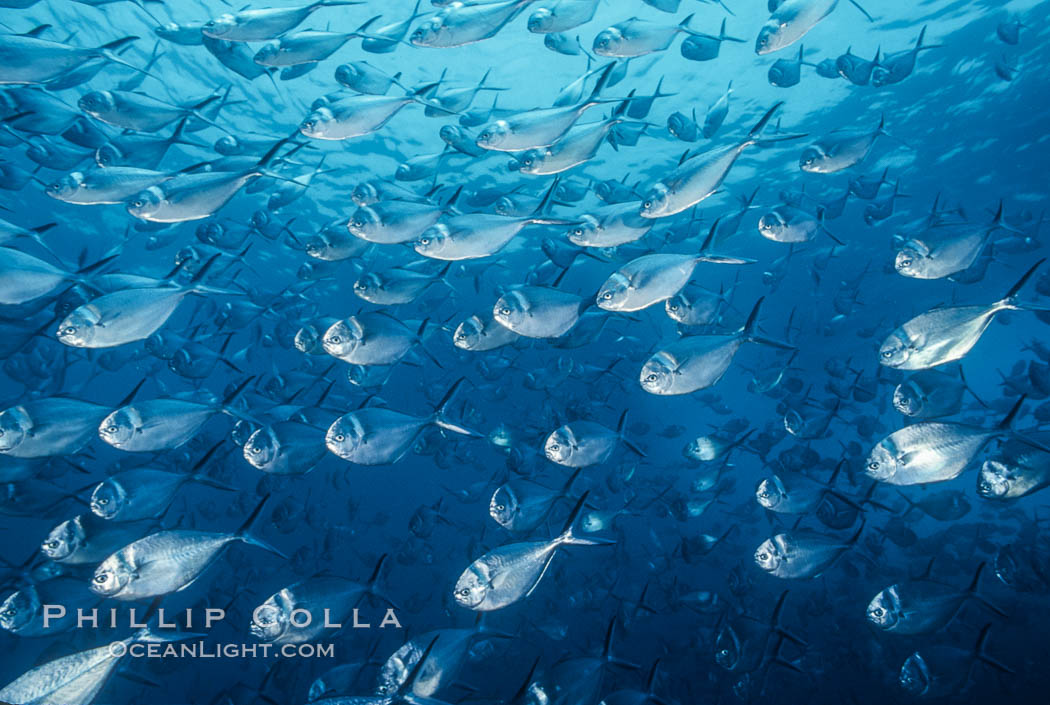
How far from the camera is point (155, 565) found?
3.42 meters

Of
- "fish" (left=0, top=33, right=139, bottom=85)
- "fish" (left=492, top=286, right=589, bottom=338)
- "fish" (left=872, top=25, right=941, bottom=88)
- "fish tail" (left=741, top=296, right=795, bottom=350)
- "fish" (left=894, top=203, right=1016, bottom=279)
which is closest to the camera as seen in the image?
"fish tail" (left=741, top=296, right=795, bottom=350)

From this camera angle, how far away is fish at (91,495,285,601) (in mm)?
3393

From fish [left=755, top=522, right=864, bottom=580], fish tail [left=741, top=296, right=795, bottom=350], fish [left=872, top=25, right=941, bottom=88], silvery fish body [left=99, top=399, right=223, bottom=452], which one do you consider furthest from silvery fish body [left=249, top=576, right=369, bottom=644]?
fish [left=872, top=25, right=941, bottom=88]

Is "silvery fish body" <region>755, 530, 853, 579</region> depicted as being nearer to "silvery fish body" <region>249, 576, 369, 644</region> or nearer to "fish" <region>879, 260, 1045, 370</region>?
"fish" <region>879, 260, 1045, 370</region>

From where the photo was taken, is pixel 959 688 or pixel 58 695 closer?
pixel 58 695

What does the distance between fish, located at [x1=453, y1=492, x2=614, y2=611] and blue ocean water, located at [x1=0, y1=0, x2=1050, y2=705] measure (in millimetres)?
25

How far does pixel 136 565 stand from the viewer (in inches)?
134

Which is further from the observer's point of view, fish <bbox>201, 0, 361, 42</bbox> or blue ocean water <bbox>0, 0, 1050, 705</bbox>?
A: fish <bbox>201, 0, 361, 42</bbox>

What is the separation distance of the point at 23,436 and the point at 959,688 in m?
8.62

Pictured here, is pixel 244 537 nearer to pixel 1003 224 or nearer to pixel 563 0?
pixel 563 0

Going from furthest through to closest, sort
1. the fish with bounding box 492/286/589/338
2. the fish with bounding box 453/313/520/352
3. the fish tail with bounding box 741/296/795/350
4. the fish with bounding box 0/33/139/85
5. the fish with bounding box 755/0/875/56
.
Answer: the fish with bounding box 453/313/520/352 → the fish with bounding box 755/0/875/56 → the fish with bounding box 492/286/589/338 → the fish with bounding box 0/33/139/85 → the fish tail with bounding box 741/296/795/350

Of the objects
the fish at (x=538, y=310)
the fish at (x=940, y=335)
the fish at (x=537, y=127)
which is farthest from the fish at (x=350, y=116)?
the fish at (x=940, y=335)

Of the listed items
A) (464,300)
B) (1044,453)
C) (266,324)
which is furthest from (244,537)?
(266,324)

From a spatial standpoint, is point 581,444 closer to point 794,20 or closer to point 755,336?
point 755,336
